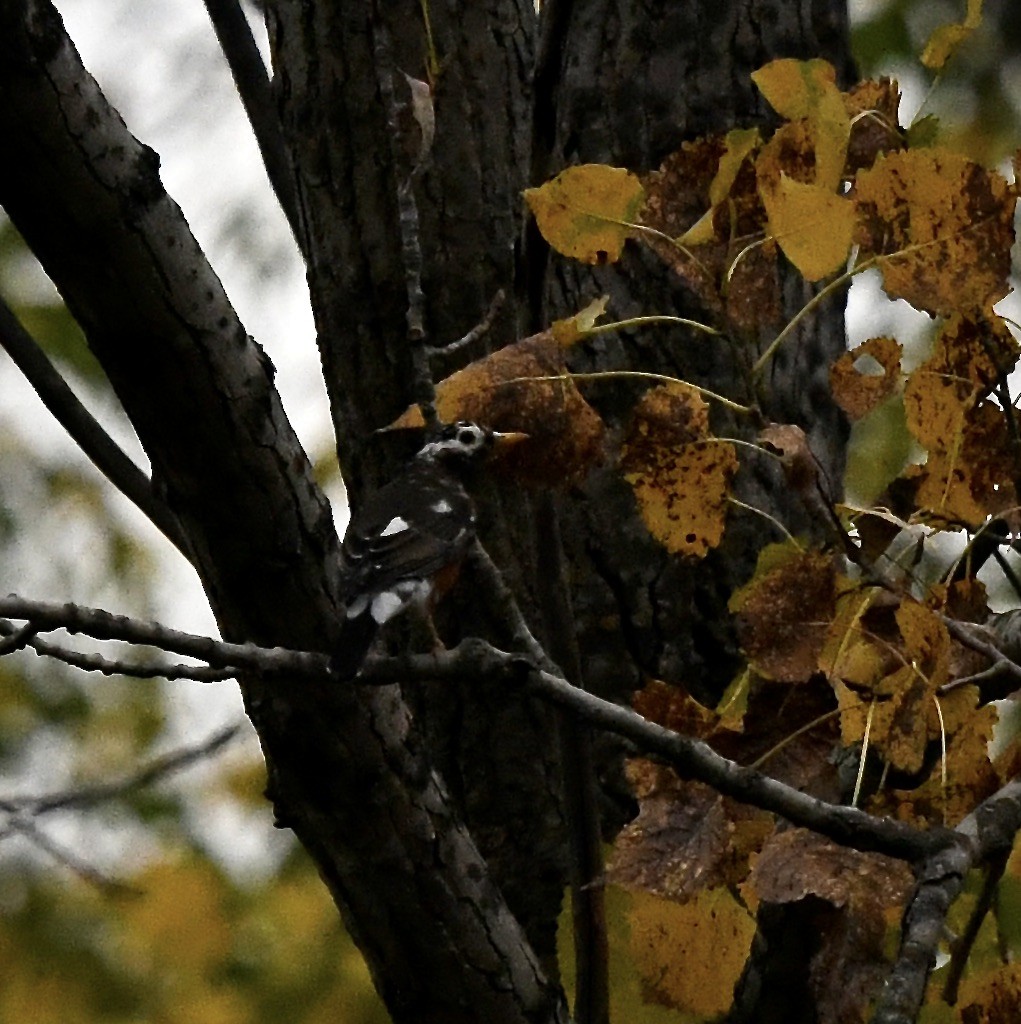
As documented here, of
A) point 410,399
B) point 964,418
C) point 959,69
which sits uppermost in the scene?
point 959,69

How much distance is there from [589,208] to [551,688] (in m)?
0.64

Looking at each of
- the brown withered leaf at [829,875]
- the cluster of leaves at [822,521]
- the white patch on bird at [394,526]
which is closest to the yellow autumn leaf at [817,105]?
the cluster of leaves at [822,521]

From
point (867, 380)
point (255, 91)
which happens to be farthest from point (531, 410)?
point (255, 91)

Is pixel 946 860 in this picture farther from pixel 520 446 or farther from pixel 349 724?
pixel 349 724

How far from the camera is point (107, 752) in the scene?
4.89 metres

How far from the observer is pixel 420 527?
116 inches

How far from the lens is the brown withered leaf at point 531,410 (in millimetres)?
2018

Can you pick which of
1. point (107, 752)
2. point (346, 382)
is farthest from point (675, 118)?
point (107, 752)

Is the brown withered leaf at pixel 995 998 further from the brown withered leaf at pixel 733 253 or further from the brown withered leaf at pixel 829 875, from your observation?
the brown withered leaf at pixel 733 253

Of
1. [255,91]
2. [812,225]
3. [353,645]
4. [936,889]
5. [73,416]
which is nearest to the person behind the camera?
[936,889]

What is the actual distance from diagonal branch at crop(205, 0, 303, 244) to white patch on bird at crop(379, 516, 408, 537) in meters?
0.78

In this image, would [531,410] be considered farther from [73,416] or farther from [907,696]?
[73,416]

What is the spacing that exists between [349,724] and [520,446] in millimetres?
570

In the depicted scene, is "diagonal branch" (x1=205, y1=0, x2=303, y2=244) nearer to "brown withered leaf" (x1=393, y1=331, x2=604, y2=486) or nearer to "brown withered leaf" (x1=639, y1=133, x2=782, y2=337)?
"brown withered leaf" (x1=393, y1=331, x2=604, y2=486)
